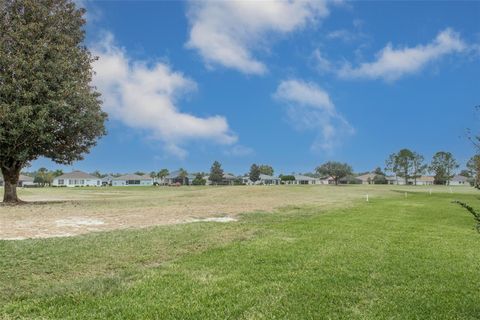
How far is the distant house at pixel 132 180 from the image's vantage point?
609ft

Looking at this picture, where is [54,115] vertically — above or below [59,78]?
below

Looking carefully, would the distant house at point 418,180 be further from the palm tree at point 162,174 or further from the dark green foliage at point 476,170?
the dark green foliage at point 476,170

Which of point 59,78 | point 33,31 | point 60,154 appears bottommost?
point 60,154

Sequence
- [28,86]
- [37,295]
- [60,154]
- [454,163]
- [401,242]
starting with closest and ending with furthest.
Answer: [37,295]
[401,242]
[28,86]
[60,154]
[454,163]

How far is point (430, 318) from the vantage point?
23.1 ft

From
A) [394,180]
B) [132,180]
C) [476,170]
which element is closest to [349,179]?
[394,180]

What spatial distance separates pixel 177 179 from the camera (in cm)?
18225

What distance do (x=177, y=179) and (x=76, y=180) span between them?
3977 cm

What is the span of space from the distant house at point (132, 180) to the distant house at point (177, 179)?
8179mm

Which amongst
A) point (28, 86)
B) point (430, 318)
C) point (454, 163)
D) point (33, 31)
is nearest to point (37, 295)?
point (430, 318)

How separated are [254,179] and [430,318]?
173309 mm

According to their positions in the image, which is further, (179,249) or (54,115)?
(54,115)

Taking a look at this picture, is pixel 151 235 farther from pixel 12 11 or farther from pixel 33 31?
pixel 12 11

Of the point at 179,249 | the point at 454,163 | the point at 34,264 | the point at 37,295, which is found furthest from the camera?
the point at 454,163
